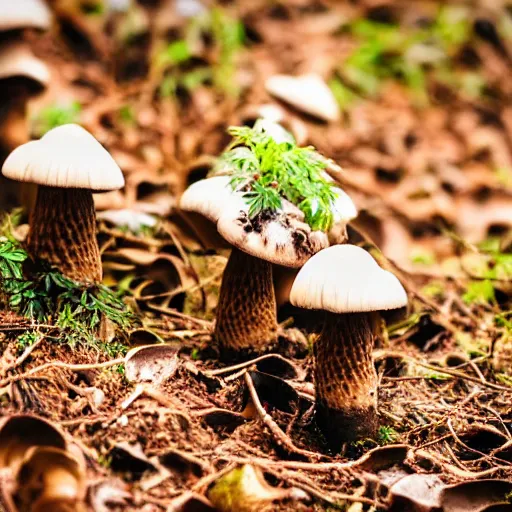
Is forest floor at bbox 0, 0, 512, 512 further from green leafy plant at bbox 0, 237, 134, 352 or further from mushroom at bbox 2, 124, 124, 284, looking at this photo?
mushroom at bbox 2, 124, 124, 284

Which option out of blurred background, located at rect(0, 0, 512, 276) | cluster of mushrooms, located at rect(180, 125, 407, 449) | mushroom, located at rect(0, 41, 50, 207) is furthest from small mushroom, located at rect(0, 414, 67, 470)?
mushroom, located at rect(0, 41, 50, 207)


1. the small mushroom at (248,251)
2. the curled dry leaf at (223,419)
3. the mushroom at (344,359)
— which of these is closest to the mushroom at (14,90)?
the small mushroom at (248,251)

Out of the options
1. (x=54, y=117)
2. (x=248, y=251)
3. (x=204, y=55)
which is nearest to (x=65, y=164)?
(x=248, y=251)

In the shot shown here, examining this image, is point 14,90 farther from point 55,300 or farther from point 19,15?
point 55,300

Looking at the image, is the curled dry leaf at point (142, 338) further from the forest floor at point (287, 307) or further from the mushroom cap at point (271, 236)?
the mushroom cap at point (271, 236)

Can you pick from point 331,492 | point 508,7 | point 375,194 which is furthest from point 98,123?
point 508,7

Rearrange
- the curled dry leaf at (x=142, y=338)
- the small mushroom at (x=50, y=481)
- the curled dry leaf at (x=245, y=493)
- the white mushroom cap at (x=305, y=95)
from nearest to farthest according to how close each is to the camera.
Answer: the small mushroom at (x=50, y=481)
the curled dry leaf at (x=245, y=493)
the curled dry leaf at (x=142, y=338)
the white mushroom cap at (x=305, y=95)
